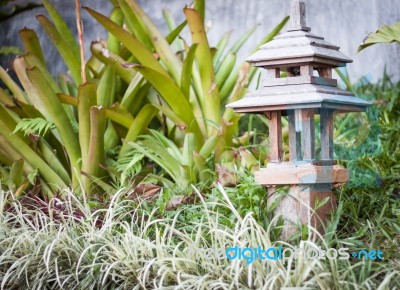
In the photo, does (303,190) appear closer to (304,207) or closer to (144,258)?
(304,207)

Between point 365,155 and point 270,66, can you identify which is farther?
point 365,155

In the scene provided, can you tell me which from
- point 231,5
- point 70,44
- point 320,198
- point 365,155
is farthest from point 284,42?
point 231,5

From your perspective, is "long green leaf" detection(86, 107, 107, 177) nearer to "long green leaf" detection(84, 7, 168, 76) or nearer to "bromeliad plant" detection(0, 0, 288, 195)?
"bromeliad plant" detection(0, 0, 288, 195)

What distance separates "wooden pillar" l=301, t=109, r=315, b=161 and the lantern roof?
180 millimetres

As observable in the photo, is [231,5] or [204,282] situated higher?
[231,5]

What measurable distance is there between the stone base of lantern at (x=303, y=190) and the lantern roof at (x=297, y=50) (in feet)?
1.19

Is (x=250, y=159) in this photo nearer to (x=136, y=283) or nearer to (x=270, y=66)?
(x=270, y=66)

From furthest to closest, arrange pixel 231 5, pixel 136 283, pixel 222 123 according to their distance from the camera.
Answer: pixel 231 5
pixel 222 123
pixel 136 283

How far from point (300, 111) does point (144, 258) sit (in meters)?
0.75

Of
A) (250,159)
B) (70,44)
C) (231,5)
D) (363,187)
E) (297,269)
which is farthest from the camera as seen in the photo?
(231,5)

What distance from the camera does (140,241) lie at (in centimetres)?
251

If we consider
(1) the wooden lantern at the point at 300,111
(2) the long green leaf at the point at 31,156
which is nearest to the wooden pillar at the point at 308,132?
(1) the wooden lantern at the point at 300,111

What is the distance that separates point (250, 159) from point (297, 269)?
1029 millimetres

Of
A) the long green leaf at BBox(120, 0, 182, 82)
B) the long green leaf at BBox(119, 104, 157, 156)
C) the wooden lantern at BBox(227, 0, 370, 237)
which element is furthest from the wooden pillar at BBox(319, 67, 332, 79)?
the long green leaf at BBox(120, 0, 182, 82)
